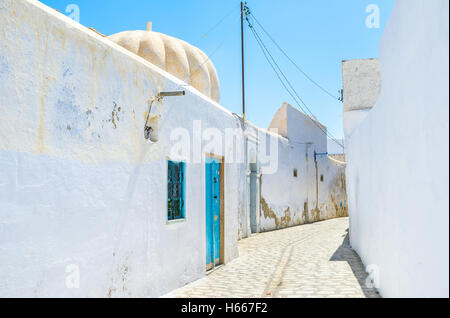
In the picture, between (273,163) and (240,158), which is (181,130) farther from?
(273,163)

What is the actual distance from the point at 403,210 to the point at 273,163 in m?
12.9

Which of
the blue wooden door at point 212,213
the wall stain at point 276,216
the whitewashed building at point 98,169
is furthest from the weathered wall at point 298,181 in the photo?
the whitewashed building at point 98,169

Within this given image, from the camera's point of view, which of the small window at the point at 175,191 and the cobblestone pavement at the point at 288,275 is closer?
the cobblestone pavement at the point at 288,275

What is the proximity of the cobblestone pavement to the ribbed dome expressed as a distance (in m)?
4.48

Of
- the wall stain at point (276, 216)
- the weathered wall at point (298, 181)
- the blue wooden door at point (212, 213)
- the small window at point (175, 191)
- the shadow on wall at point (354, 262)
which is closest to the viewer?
the shadow on wall at point (354, 262)

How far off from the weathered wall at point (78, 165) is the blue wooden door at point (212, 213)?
1709 millimetres

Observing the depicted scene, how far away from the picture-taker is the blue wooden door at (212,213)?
8148 mm

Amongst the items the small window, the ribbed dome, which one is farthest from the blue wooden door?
the ribbed dome

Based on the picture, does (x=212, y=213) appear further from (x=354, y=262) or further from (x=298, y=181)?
(x=298, y=181)

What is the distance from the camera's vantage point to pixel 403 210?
4234 millimetres

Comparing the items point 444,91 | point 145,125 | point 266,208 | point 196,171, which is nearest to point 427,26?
point 444,91

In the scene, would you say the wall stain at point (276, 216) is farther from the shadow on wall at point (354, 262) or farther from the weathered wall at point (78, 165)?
the weathered wall at point (78, 165)

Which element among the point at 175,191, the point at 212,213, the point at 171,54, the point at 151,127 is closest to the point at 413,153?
the point at 151,127

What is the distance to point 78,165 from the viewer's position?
4.18m
